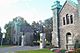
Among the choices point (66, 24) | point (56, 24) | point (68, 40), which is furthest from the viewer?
point (56, 24)

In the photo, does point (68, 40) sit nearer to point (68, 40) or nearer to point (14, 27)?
point (68, 40)

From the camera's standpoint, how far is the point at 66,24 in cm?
3353

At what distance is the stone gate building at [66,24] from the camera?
3157cm

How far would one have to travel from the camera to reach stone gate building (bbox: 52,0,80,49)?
3157cm

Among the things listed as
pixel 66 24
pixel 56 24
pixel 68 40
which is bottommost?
pixel 68 40

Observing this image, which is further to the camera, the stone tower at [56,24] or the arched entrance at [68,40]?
the stone tower at [56,24]

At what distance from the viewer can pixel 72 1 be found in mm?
33438

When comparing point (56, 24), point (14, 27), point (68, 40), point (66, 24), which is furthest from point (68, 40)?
point (14, 27)

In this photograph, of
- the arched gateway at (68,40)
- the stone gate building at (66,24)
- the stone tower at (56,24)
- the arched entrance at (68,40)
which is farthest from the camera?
the stone tower at (56,24)

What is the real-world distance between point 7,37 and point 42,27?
1649 cm

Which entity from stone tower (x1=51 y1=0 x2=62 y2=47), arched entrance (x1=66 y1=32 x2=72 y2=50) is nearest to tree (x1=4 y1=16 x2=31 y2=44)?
stone tower (x1=51 y1=0 x2=62 y2=47)

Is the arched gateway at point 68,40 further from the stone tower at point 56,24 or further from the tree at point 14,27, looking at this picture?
the tree at point 14,27

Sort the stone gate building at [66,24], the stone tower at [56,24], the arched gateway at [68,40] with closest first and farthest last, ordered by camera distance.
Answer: the stone gate building at [66,24], the arched gateway at [68,40], the stone tower at [56,24]

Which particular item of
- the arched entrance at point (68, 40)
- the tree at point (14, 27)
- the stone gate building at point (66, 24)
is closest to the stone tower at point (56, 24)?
the stone gate building at point (66, 24)
